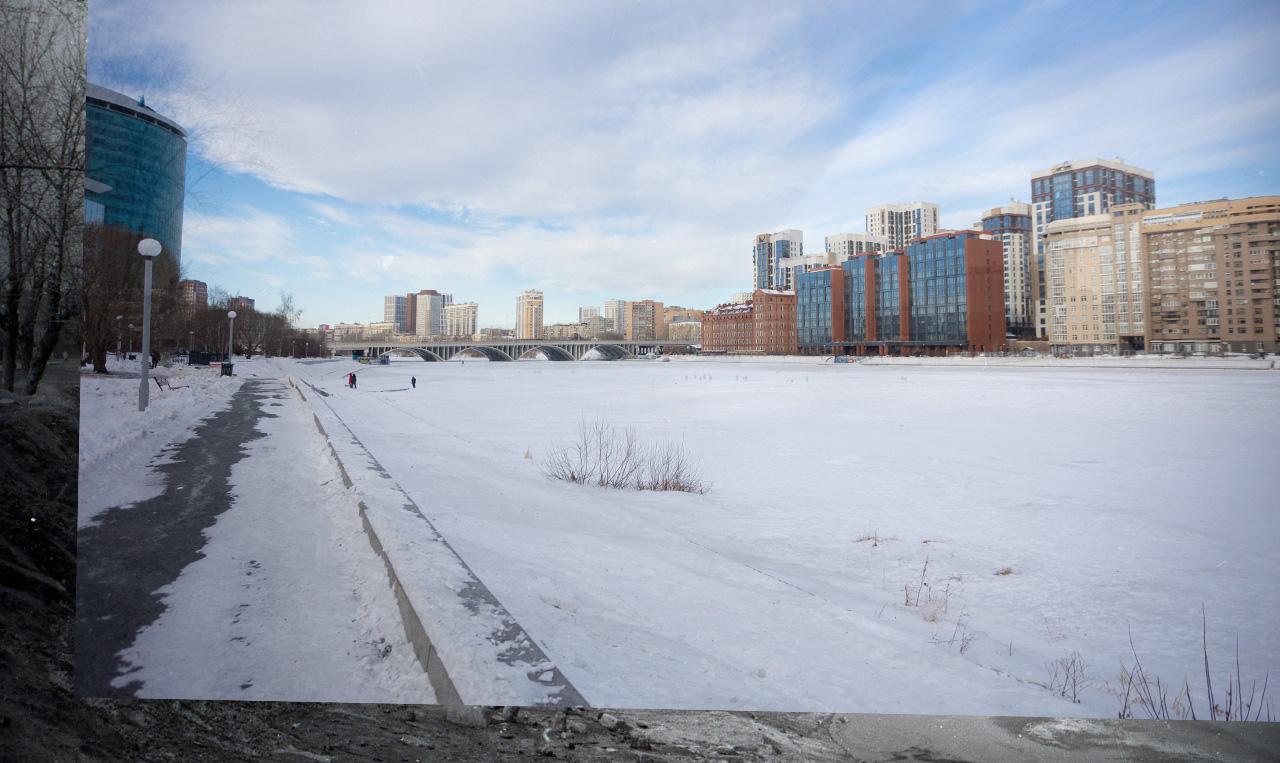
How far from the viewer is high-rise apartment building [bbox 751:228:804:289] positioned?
14.3 ft

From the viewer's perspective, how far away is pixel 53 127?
2.89m

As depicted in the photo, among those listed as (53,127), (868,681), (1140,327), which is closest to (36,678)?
(53,127)

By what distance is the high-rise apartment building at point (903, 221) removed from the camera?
4047 millimetres

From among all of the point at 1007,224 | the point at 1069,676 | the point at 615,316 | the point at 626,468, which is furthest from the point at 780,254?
the point at 1069,676

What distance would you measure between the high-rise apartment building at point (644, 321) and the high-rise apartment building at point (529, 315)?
33.0 inches

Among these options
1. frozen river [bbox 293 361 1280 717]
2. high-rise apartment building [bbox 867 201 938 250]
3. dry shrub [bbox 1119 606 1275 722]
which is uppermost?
high-rise apartment building [bbox 867 201 938 250]

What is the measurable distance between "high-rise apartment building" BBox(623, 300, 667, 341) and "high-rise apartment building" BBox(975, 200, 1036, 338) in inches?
104

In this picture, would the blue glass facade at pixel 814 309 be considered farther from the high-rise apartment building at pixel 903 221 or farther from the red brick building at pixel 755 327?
the high-rise apartment building at pixel 903 221

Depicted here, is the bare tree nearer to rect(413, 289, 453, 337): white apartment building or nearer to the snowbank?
the snowbank

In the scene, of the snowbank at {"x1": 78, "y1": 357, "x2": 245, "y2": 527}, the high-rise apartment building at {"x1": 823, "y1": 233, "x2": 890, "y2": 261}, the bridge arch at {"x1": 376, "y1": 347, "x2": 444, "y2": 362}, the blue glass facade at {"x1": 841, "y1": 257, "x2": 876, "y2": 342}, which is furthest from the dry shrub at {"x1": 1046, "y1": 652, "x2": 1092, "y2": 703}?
the bridge arch at {"x1": 376, "y1": 347, "x2": 444, "y2": 362}

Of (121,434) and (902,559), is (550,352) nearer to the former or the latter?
(902,559)

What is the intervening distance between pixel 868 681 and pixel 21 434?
3766 millimetres

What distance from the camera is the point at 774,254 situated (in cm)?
446

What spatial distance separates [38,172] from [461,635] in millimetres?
3045
